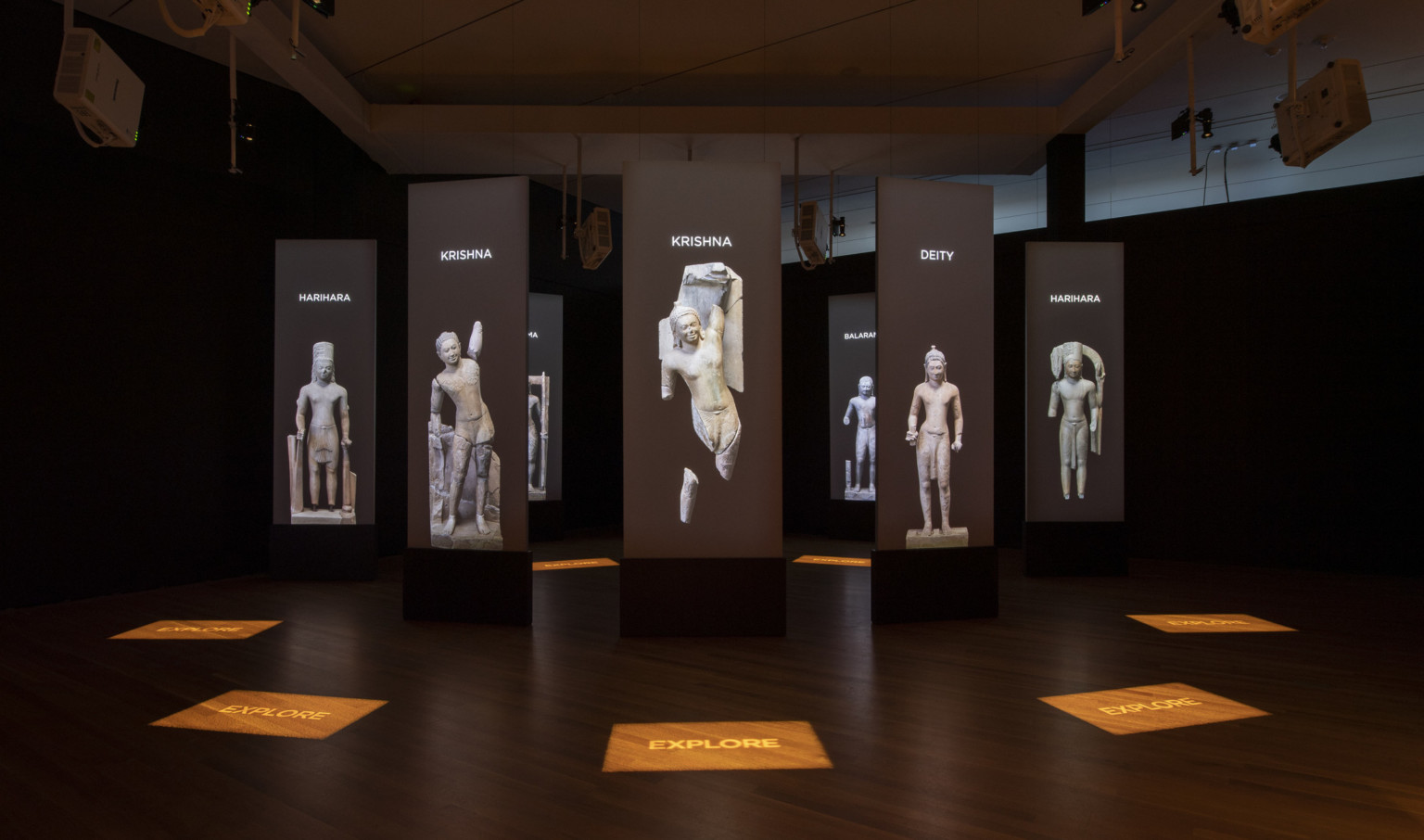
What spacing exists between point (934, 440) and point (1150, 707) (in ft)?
7.46

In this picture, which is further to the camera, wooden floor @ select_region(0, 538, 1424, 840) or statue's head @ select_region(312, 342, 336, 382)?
statue's head @ select_region(312, 342, 336, 382)

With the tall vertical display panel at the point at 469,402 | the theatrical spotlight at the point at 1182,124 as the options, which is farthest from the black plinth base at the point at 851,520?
the tall vertical display panel at the point at 469,402

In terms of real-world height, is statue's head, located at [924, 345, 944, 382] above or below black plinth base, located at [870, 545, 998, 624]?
above

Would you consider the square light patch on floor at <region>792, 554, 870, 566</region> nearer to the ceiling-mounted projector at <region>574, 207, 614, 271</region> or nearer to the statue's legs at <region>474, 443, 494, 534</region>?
the ceiling-mounted projector at <region>574, 207, 614, 271</region>

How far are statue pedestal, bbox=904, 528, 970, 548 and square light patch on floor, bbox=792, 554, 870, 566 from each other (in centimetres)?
286

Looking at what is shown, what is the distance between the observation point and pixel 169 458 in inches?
288

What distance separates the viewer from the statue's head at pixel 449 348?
564 cm

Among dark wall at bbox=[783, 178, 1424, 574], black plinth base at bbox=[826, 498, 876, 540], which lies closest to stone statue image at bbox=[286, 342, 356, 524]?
black plinth base at bbox=[826, 498, 876, 540]

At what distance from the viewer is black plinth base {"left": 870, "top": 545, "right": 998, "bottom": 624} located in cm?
572

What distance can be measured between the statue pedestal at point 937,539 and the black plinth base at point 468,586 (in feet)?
8.81

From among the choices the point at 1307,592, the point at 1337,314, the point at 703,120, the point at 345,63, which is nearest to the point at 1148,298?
the point at 1337,314

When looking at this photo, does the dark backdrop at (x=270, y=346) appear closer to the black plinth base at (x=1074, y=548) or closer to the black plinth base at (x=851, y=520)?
the black plinth base at (x=851, y=520)

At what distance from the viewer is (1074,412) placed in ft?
25.5

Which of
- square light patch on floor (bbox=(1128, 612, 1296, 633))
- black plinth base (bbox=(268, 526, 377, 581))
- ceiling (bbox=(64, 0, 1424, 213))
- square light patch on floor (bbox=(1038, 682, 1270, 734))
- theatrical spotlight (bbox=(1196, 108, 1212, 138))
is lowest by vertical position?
square light patch on floor (bbox=(1128, 612, 1296, 633))
